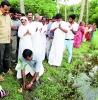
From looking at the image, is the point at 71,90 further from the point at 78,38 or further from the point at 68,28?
the point at 78,38

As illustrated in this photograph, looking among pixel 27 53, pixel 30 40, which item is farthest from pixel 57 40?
pixel 27 53

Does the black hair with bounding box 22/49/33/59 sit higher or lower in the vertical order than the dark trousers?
higher

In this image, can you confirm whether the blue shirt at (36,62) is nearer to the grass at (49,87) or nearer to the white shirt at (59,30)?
the grass at (49,87)

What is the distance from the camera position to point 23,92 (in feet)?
16.5

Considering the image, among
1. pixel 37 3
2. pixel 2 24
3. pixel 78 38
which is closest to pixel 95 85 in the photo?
pixel 2 24

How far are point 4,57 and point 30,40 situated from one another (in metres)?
0.97

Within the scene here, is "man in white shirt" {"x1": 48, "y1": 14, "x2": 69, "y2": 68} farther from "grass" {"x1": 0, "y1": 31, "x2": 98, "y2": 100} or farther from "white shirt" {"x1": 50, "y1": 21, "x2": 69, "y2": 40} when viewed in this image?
"grass" {"x1": 0, "y1": 31, "x2": 98, "y2": 100}

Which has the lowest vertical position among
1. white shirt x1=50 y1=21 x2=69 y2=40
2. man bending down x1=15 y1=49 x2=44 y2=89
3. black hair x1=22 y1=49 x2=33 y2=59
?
man bending down x1=15 y1=49 x2=44 y2=89

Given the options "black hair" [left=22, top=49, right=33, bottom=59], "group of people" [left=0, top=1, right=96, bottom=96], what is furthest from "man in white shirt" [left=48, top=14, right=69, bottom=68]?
"black hair" [left=22, top=49, right=33, bottom=59]

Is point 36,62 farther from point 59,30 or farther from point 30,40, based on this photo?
point 59,30

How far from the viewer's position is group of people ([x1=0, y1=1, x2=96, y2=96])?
5.20 metres

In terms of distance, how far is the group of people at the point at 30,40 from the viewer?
5.20 metres

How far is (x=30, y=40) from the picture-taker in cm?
623

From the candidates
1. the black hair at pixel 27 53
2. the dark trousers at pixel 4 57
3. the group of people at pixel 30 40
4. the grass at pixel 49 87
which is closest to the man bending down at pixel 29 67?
the group of people at pixel 30 40
